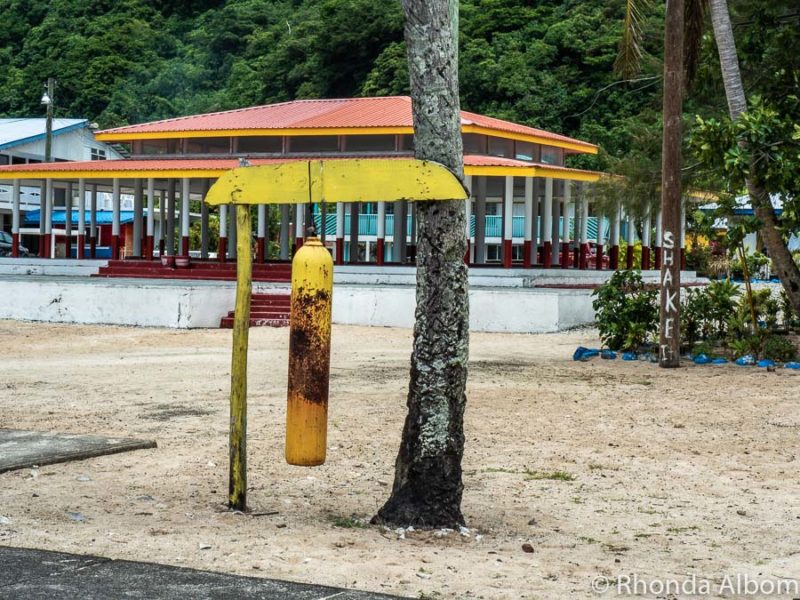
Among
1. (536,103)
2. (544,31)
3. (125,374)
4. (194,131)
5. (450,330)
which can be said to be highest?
(544,31)

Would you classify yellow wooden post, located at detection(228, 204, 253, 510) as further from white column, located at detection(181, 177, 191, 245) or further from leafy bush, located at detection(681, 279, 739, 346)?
white column, located at detection(181, 177, 191, 245)

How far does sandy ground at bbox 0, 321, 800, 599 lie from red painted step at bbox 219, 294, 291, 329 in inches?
307

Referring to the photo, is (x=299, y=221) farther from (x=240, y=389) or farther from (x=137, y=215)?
(x=240, y=389)

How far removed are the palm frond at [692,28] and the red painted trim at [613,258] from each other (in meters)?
14.1

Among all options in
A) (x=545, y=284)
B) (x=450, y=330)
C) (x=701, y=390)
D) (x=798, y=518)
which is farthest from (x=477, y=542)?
(x=545, y=284)

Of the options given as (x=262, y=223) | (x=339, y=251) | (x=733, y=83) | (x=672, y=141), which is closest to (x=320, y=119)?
(x=262, y=223)

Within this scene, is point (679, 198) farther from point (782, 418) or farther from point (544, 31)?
point (544, 31)

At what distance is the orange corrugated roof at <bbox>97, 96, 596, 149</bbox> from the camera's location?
28.5 meters

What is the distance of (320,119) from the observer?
29391 millimetres

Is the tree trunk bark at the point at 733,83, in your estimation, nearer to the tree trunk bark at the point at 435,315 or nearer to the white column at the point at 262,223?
the tree trunk bark at the point at 435,315

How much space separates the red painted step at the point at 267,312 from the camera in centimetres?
2320

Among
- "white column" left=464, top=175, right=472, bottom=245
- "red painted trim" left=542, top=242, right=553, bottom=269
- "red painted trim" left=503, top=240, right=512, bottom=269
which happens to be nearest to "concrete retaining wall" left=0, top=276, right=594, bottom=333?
"white column" left=464, top=175, right=472, bottom=245

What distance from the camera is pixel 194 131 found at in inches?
1186

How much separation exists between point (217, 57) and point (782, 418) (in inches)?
2258
